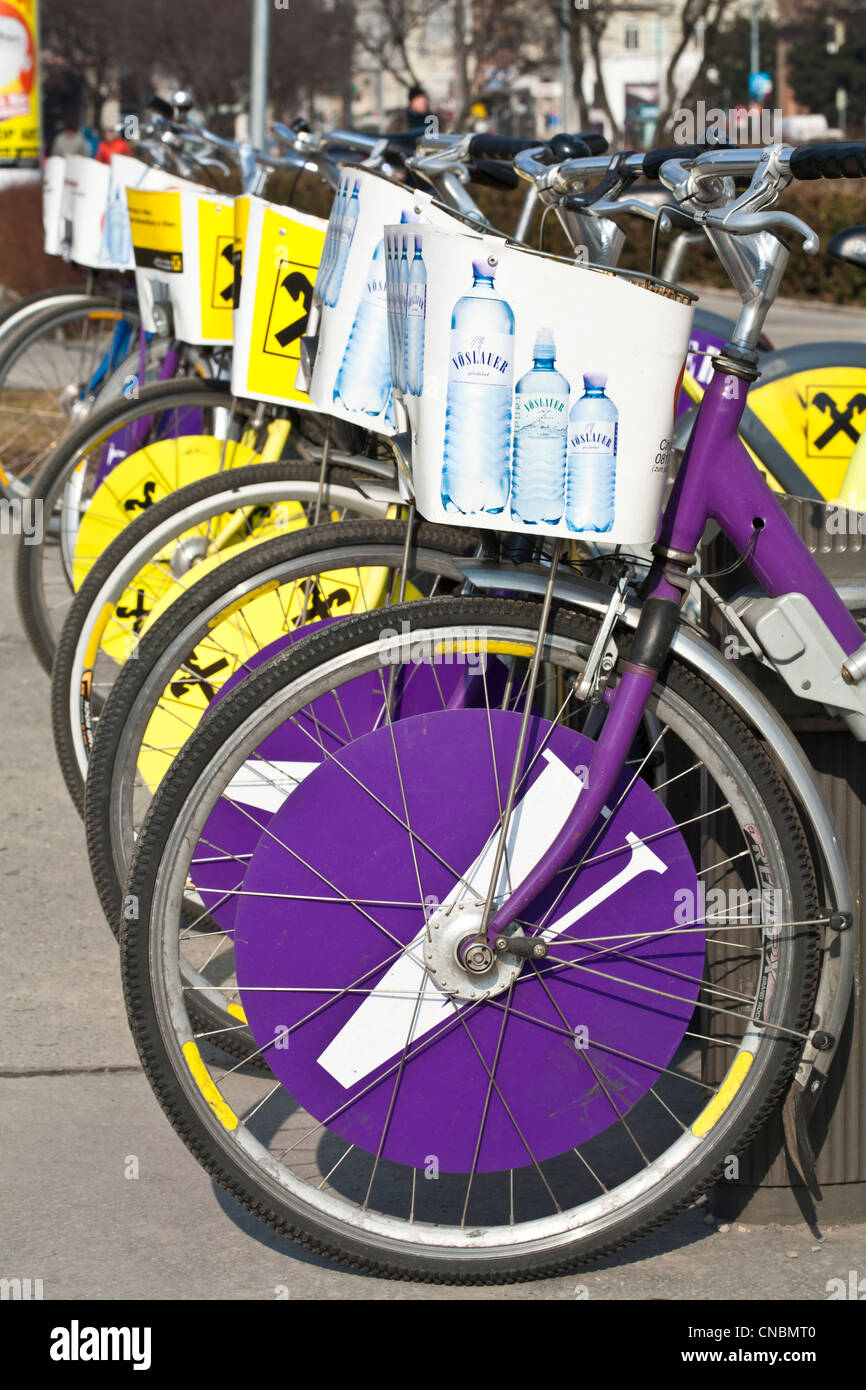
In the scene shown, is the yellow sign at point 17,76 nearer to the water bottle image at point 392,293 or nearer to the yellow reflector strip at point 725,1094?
the water bottle image at point 392,293

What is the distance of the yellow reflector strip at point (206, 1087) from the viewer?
252 centimetres

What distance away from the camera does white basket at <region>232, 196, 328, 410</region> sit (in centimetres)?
363

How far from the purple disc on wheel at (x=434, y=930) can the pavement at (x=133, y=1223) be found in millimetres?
304

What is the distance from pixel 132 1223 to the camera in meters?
2.80

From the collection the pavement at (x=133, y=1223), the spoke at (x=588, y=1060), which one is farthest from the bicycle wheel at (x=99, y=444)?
the spoke at (x=588, y=1060)

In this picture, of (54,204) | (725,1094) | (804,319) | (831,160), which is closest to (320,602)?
(725,1094)

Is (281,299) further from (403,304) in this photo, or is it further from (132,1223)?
(132,1223)

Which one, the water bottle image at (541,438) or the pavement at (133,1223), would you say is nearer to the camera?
the water bottle image at (541,438)

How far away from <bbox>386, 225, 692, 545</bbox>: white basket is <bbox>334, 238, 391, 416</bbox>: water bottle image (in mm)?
690

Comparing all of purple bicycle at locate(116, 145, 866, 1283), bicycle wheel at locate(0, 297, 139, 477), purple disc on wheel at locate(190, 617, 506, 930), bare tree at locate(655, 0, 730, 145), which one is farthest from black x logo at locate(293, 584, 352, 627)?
bare tree at locate(655, 0, 730, 145)

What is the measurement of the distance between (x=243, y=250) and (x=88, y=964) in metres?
1.61

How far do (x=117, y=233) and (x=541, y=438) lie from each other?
4142mm

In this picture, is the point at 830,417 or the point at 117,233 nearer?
the point at 830,417

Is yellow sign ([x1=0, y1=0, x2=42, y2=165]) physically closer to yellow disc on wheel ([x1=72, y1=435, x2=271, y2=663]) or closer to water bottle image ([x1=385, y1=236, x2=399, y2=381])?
yellow disc on wheel ([x1=72, y1=435, x2=271, y2=663])
